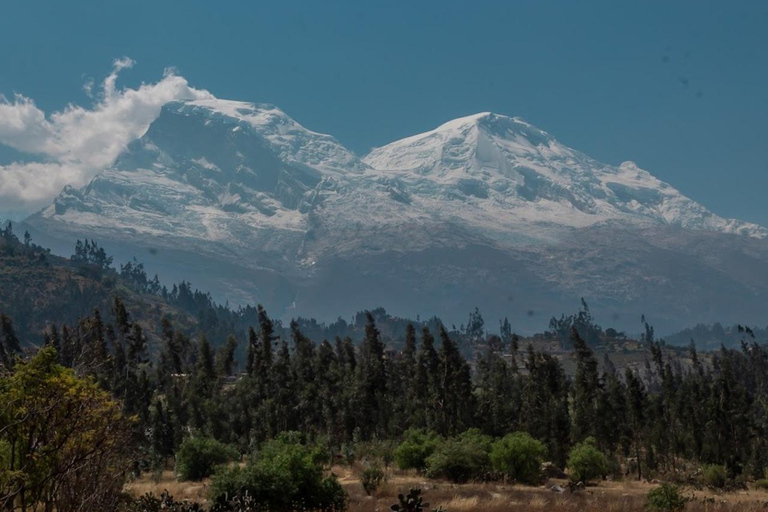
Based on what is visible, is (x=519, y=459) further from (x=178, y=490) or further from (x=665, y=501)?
(x=178, y=490)

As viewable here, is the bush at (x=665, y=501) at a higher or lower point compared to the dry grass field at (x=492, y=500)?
higher

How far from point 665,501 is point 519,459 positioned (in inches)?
909

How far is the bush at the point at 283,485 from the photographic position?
38.9 meters

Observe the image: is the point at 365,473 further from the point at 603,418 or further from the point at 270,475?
the point at 603,418

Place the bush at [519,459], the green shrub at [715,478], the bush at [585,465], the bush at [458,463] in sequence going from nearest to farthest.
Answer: the bush at [458,463] < the bush at [519,459] < the green shrub at [715,478] < the bush at [585,465]

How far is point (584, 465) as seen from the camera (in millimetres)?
69438

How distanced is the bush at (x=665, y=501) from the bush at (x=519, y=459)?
21.4 meters

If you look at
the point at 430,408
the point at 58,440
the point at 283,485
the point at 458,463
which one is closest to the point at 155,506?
the point at 283,485

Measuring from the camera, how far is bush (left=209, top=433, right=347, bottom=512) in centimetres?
3891

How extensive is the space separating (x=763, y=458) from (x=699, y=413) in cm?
1026

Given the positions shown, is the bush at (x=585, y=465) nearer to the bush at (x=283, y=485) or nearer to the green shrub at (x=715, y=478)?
the green shrub at (x=715, y=478)

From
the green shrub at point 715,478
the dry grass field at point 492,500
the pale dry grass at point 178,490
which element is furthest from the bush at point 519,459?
the pale dry grass at point 178,490

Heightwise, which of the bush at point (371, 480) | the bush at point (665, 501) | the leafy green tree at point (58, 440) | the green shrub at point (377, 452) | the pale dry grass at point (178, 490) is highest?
the leafy green tree at point (58, 440)

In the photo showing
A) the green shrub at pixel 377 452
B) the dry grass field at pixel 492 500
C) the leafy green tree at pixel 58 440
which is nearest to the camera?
the leafy green tree at pixel 58 440
